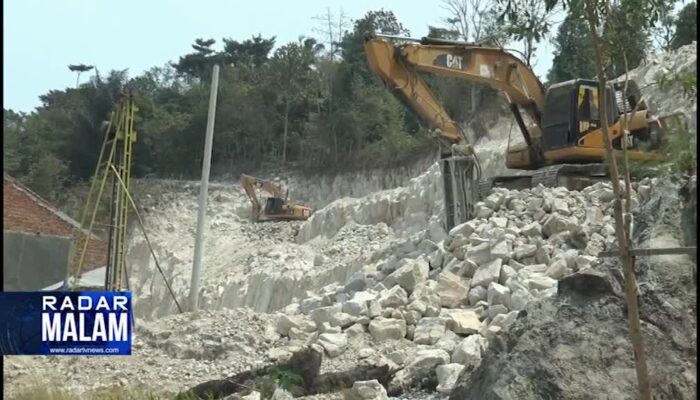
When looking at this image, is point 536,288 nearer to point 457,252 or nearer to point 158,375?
point 457,252

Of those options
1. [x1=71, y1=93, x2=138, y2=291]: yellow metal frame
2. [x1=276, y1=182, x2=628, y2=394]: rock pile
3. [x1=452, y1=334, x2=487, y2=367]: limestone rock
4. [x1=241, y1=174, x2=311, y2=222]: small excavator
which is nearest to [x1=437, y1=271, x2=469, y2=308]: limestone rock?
[x1=276, y1=182, x2=628, y2=394]: rock pile

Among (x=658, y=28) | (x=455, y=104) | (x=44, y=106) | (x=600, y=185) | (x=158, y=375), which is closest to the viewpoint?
(x=658, y=28)

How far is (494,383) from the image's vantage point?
17.0 ft

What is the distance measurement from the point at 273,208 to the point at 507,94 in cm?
1717

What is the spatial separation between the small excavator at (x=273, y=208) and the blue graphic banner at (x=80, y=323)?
23124 millimetres

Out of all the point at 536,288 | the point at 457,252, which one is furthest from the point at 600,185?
the point at 536,288

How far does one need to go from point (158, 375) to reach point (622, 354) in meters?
5.11

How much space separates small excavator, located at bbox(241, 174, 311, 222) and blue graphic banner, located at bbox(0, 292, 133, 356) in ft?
75.9

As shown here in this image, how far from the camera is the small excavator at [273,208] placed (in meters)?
30.9

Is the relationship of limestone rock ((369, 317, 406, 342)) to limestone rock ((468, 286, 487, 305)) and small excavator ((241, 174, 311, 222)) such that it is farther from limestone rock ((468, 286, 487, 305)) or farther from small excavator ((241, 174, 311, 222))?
small excavator ((241, 174, 311, 222))

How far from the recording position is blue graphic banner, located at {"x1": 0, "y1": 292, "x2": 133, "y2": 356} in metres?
6.83

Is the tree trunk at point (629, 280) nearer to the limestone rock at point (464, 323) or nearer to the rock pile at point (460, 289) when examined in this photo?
the rock pile at point (460, 289)

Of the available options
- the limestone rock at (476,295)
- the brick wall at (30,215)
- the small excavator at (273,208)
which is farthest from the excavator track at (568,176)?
the small excavator at (273,208)

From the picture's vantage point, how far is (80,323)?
6.82 m
